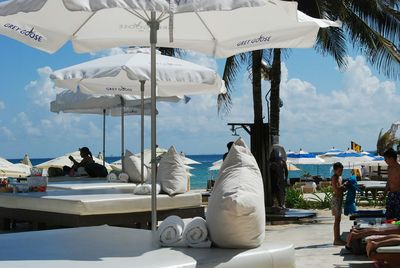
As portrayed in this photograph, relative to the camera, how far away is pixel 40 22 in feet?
20.3

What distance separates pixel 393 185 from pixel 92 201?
3881 millimetres

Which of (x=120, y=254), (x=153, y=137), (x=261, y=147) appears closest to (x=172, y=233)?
(x=120, y=254)

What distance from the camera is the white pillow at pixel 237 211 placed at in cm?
389

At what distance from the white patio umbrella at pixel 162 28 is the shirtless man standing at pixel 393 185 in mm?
2371

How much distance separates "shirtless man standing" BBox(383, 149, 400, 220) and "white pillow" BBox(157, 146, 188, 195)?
267 centimetres

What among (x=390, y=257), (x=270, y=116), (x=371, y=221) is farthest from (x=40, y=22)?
(x=270, y=116)

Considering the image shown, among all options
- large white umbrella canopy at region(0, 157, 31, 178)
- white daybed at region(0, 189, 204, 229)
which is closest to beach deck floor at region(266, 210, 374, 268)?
white daybed at region(0, 189, 204, 229)

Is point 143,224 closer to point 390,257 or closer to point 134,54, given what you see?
point 134,54

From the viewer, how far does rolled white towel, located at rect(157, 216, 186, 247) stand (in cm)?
417

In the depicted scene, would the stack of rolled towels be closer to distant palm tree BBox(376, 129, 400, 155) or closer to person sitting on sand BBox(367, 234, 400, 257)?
person sitting on sand BBox(367, 234, 400, 257)

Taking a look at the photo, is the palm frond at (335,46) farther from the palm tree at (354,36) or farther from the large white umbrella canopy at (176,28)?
the large white umbrella canopy at (176,28)

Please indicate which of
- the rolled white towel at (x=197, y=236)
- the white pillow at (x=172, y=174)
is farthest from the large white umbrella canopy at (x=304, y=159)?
the rolled white towel at (x=197, y=236)

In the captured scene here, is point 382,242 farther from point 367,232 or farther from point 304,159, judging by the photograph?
point 304,159

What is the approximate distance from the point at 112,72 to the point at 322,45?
8.95 m
